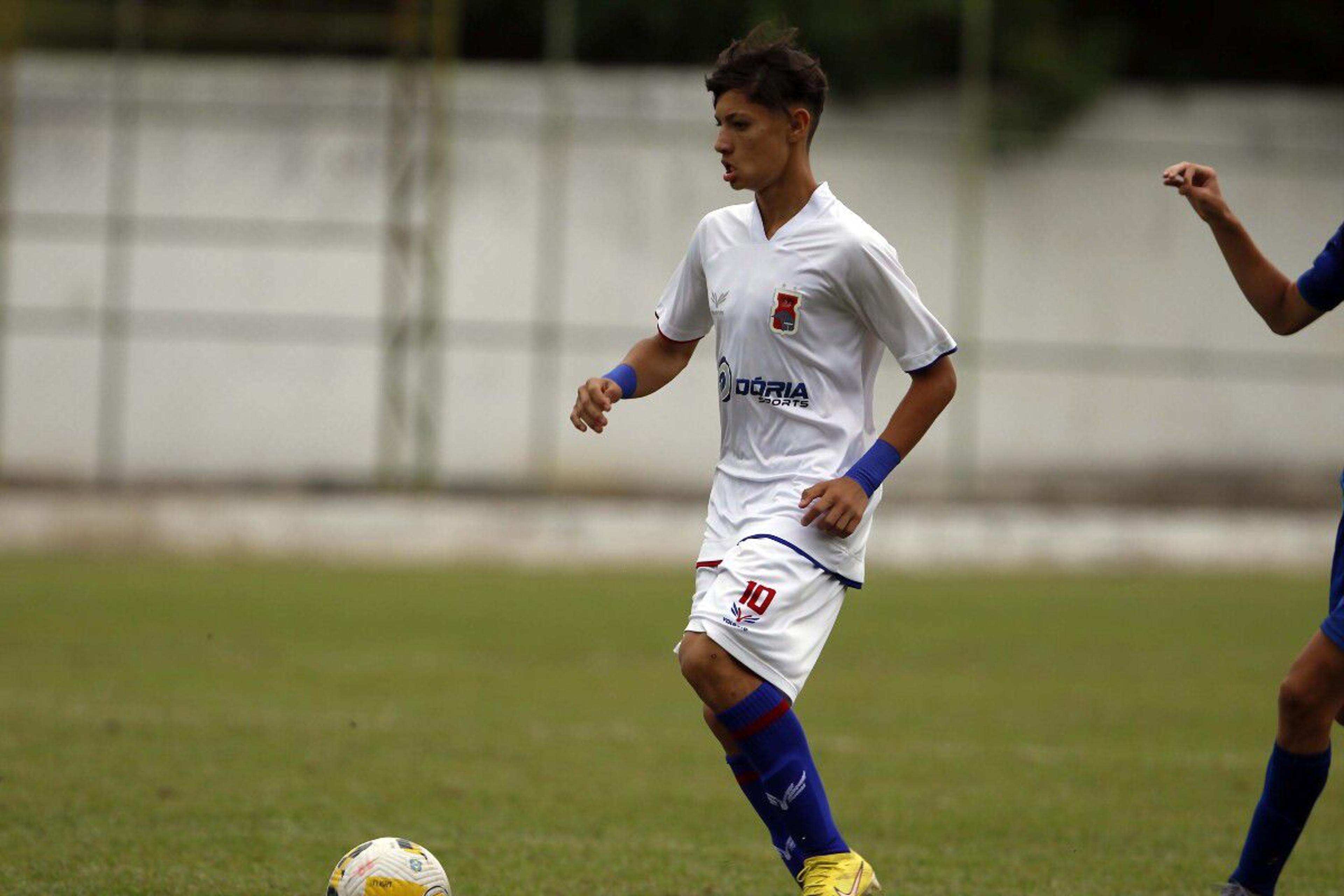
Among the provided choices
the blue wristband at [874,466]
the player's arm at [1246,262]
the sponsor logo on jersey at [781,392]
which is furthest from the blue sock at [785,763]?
the player's arm at [1246,262]

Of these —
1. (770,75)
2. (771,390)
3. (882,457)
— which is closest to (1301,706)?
(882,457)

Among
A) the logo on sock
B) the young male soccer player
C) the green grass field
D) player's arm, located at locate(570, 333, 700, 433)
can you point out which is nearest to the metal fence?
the green grass field

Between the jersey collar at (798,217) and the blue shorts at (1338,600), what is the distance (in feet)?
4.71

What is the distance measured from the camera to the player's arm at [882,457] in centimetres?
441

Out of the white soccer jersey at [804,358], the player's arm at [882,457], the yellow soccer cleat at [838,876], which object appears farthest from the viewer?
the white soccer jersey at [804,358]

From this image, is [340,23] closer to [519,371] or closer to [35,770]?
[519,371]

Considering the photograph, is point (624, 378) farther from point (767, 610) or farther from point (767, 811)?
point (767, 811)

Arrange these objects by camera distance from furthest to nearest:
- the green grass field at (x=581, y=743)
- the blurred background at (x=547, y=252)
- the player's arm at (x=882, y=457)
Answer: the blurred background at (x=547, y=252) → the green grass field at (x=581, y=743) → the player's arm at (x=882, y=457)

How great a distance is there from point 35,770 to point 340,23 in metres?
15.2

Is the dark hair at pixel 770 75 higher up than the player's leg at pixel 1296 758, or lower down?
higher up

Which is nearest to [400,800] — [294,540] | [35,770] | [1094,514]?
[35,770]

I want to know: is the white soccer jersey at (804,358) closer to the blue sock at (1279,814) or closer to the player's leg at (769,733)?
the player's leg at (769,733)

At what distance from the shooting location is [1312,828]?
21.3 feet

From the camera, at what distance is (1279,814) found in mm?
4598
